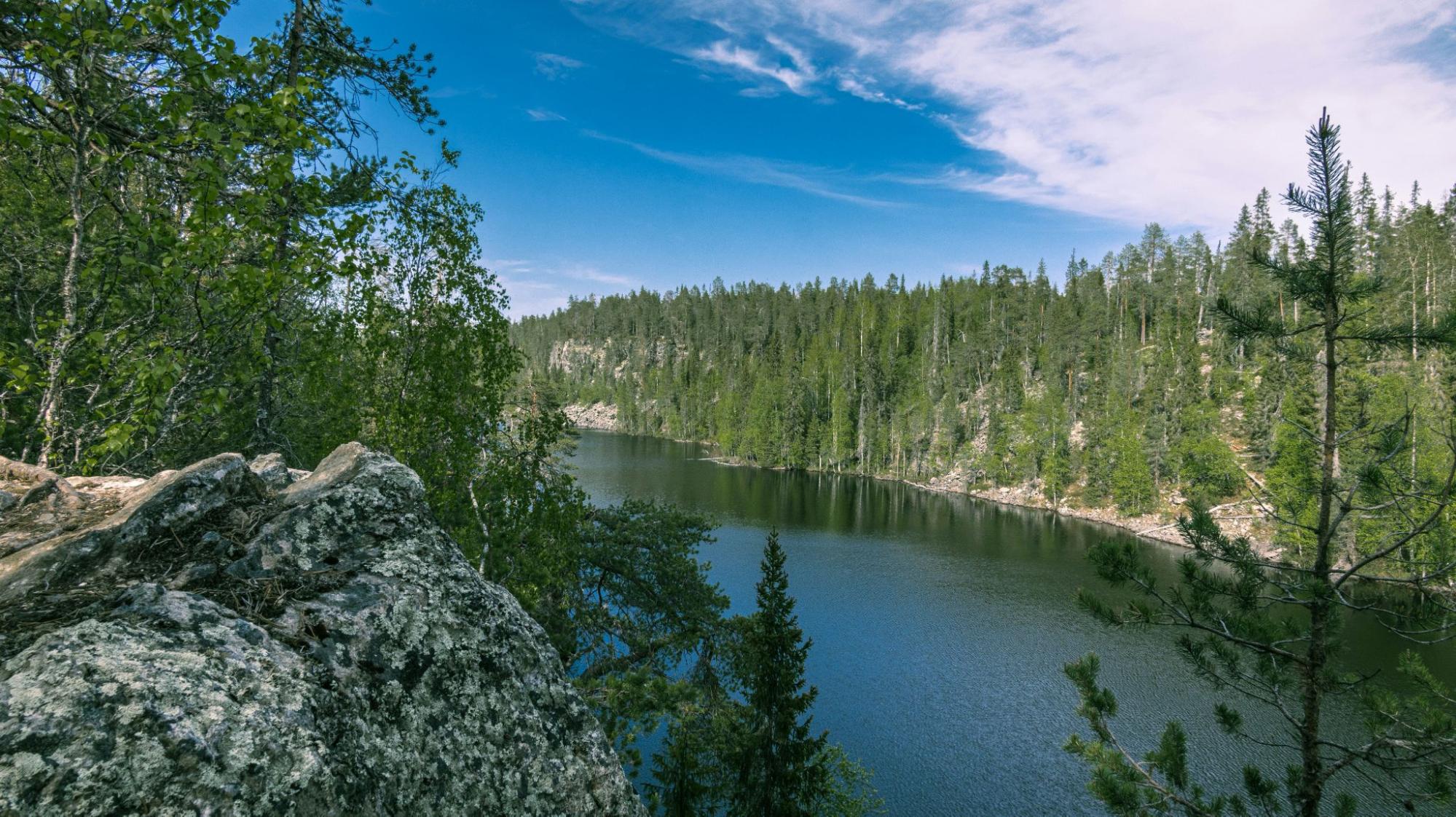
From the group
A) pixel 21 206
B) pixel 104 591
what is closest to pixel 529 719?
pixel 104 591

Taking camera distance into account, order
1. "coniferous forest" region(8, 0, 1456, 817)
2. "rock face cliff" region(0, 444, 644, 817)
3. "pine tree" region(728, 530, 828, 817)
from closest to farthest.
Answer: "rock face cliff" region(0, 444, 644, 817) → "coniferous forest" region(8, 0, 1456, 817) → "pine tree" region(728, 530, 828, 817)

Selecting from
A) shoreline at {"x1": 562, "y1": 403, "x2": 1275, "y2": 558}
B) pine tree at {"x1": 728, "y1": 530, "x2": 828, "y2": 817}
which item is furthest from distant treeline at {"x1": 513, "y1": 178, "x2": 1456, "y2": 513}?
pine tree at {"x1": 728, "y1": 530, "x2": 828, "y2": 817}

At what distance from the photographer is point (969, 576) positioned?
4153cm

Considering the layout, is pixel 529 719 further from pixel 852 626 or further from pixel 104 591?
pixel 852 626

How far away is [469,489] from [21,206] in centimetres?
579

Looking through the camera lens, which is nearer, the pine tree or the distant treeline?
the pine tree

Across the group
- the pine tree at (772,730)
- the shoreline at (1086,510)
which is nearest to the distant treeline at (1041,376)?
the shoreline at (1086,510)

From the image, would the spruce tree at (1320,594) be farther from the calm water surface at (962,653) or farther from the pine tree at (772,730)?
the calm water surface at (962,653)

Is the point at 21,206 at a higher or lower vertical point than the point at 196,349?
higher

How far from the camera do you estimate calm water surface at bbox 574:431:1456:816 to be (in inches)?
853

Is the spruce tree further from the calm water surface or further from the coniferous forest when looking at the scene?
the calm water surface

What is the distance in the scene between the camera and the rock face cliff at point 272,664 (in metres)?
1.75

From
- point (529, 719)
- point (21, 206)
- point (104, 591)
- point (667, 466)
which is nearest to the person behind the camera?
point (104, 591)

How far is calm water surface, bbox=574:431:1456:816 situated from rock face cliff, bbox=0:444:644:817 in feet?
68.0
